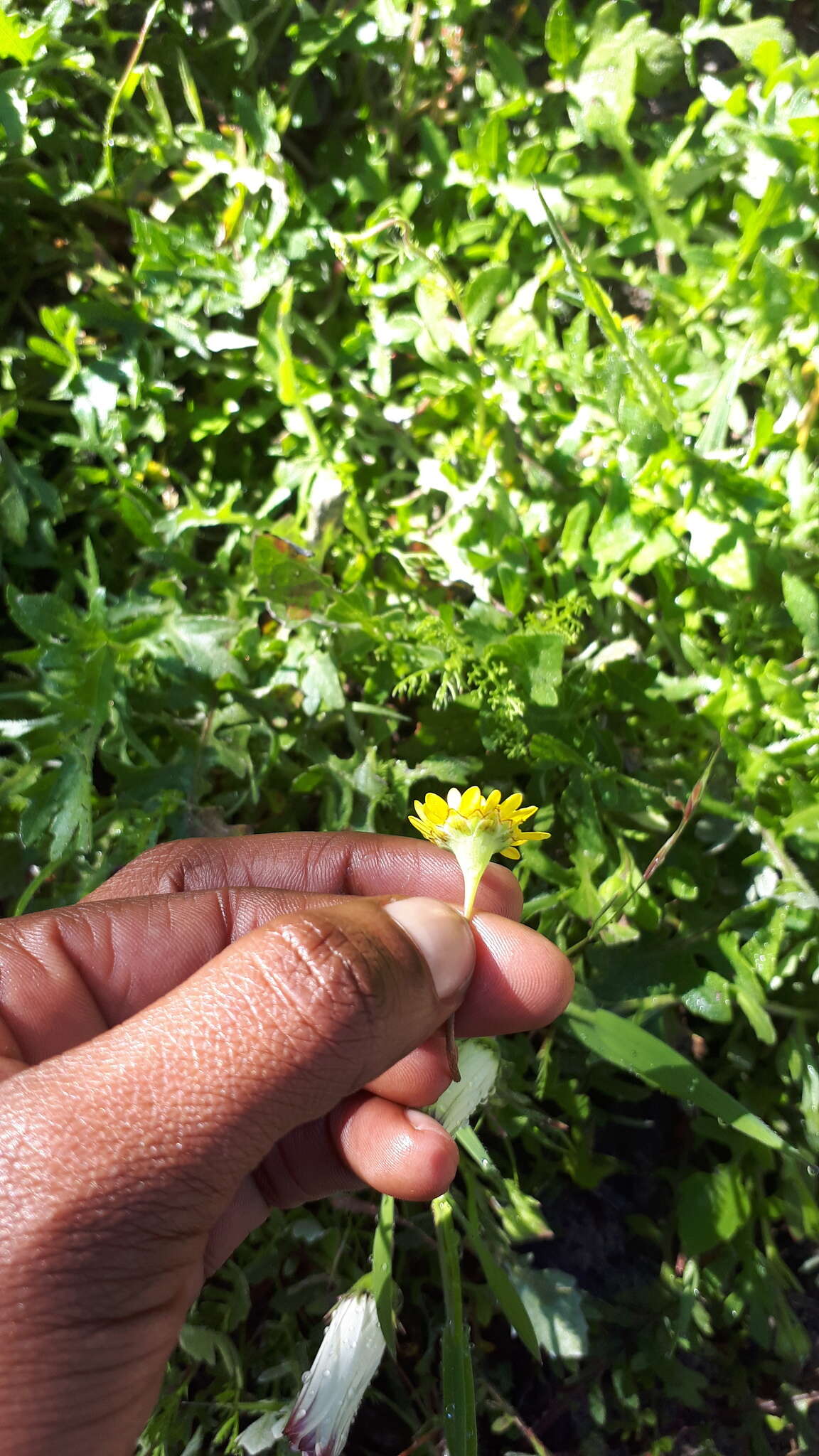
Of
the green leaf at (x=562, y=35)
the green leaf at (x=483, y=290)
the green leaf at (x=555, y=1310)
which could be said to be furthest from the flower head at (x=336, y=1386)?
the green leaf at (x=562, y=35)

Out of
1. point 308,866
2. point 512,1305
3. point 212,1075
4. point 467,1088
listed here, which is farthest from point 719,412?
point 512,1305

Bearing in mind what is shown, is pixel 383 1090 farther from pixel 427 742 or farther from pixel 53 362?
pixel 53 362

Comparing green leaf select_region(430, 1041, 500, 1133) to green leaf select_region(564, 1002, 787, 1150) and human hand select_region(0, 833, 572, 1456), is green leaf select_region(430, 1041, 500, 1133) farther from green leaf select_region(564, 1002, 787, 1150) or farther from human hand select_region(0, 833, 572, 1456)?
green leaf select_region(564, 1002, 787, 1150)

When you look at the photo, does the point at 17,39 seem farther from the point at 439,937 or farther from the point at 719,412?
the point at 439,937

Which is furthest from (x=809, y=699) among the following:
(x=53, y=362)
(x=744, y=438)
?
(x=53, y=362)

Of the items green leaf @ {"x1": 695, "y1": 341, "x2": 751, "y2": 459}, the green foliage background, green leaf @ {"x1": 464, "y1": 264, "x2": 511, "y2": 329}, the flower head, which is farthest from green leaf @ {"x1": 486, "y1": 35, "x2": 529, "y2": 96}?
the flower head
